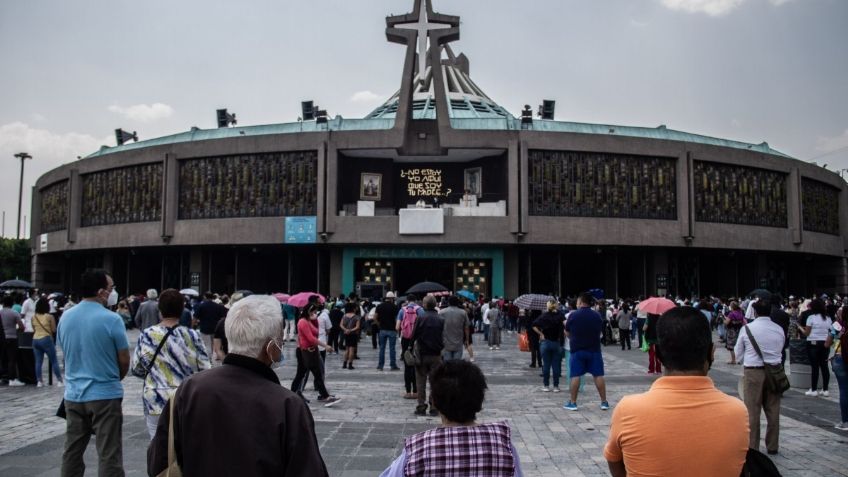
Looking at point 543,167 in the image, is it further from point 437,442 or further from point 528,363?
point 437,442

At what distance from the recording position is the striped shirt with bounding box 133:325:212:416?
194 inches

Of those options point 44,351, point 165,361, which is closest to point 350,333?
point 44,351

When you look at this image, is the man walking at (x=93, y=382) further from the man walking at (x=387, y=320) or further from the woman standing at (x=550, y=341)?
the man walking at (x=387, y=320)

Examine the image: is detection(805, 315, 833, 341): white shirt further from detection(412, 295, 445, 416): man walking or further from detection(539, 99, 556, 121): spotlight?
detection(539, 99, 556, 121): spotlight

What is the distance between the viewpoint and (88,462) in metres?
6.43

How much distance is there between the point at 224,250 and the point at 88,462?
112ft

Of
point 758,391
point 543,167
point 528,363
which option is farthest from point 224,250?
point 758,391

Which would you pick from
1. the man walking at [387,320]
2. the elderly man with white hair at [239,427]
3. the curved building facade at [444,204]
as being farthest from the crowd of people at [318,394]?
the curved building facade at [444,204]

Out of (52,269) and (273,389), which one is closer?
(273,389)

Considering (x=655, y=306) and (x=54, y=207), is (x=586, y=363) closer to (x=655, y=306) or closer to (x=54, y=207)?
(x=655, y=306)

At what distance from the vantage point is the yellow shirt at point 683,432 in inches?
98.2

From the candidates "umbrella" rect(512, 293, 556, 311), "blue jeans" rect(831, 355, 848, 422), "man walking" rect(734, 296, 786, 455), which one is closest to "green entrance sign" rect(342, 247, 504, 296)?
"umbrella" rect(512, 293, 556, 311)

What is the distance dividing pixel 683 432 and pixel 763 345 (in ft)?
16.7

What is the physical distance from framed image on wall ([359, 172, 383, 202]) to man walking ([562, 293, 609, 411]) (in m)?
28.7
